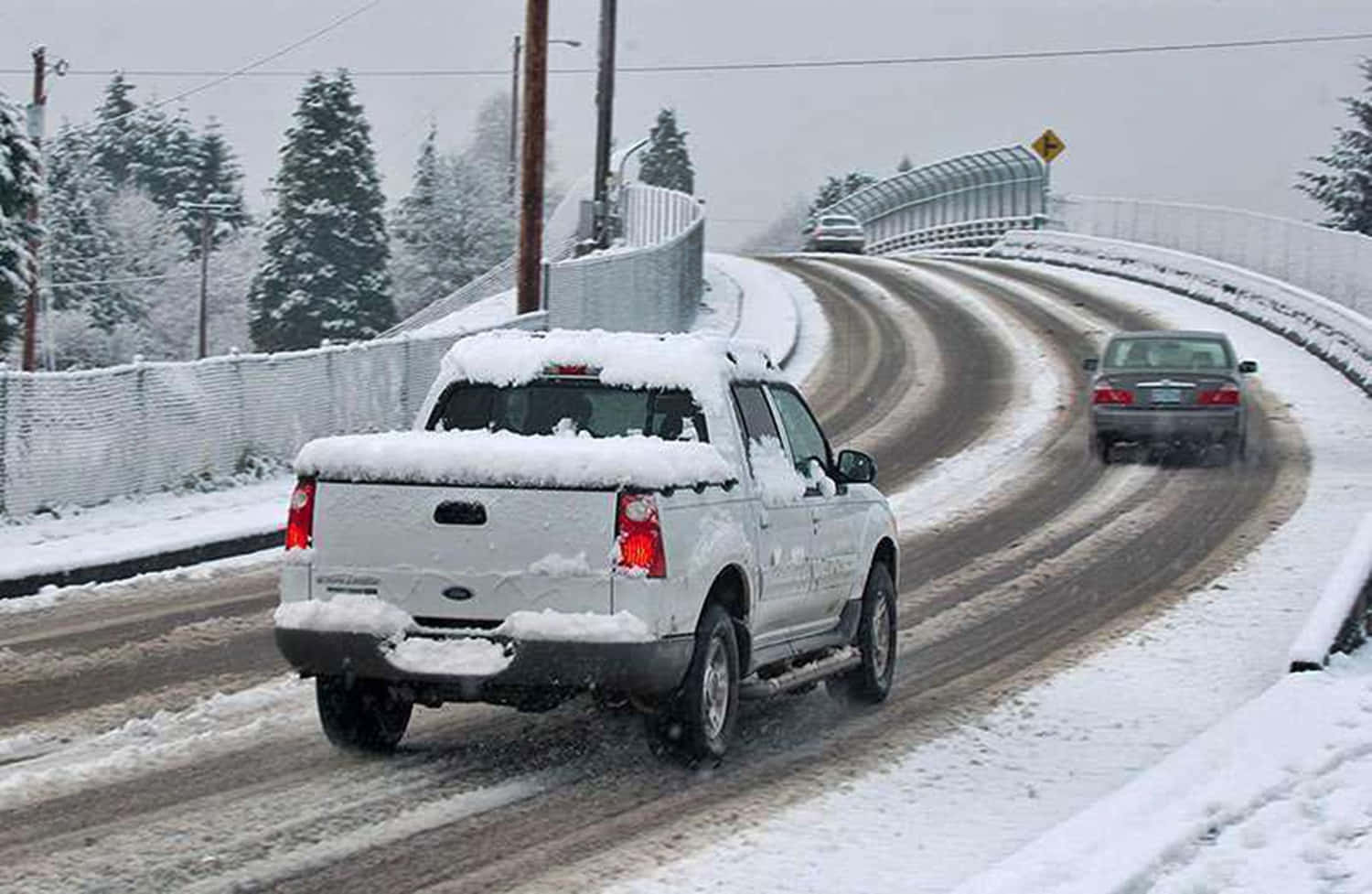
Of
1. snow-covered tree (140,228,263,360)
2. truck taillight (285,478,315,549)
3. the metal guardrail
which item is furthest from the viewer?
snow-covered tree (140,228,263,360)

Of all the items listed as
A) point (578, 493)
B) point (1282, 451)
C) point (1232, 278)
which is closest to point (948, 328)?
point (1232, 278)

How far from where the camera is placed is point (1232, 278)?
45344 mm

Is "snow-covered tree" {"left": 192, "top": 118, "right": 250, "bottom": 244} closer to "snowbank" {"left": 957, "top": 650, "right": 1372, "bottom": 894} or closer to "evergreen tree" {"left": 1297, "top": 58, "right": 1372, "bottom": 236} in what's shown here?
"evergreen tree" {"left": 1297, "top": 58, "right": 1372, "bottom": 236}

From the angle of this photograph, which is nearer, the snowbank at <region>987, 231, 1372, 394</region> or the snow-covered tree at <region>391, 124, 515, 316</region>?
the snowbank at <region>987, 231, 1372, 394</region>

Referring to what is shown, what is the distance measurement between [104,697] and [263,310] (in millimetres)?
85604

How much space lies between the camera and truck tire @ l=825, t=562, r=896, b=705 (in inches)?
467

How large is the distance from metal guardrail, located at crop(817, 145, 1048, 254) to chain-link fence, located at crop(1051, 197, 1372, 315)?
2308 mm

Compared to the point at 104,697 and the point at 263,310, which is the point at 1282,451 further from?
the point at 263,310

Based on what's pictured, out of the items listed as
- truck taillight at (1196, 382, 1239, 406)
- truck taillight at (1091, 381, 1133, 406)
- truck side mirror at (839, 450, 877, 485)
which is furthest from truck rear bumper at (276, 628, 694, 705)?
truck taillight at (1196, 382, 1239, 406)

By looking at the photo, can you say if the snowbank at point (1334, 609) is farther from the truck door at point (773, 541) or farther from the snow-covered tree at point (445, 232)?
the snow-covered tree at point (445, 232)

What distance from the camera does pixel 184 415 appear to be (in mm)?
20969

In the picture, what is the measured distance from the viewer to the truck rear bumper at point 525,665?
356 inches

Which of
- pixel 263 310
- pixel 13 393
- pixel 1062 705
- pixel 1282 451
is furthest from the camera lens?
pixel 263 310

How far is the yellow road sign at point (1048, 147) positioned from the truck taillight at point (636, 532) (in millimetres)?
59008
